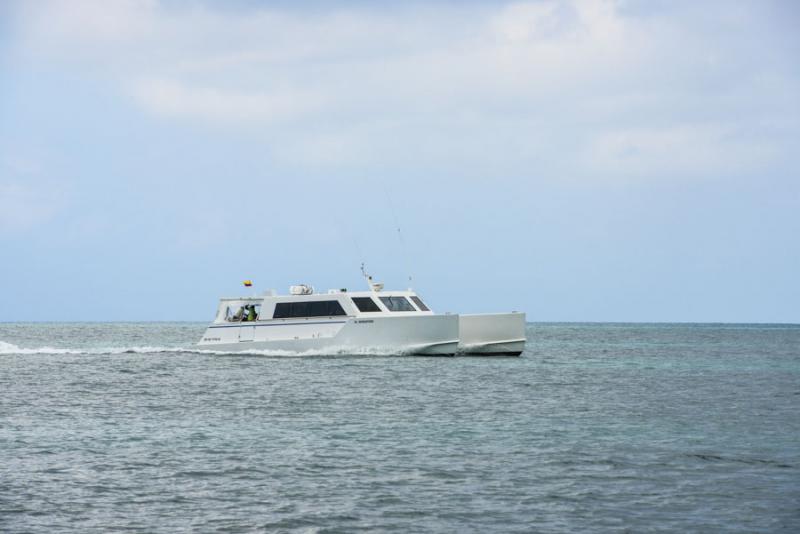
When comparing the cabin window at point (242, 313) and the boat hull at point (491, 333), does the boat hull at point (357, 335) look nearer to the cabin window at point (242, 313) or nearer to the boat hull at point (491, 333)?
the cabin window at point (242, 313)

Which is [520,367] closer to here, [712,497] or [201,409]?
[201,409]

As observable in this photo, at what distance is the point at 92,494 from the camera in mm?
14352

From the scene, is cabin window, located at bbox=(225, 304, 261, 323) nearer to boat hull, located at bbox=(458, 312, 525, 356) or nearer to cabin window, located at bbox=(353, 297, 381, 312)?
cabin window, located at bbox=(353, 297, 381, 312)

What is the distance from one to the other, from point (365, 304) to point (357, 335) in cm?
139

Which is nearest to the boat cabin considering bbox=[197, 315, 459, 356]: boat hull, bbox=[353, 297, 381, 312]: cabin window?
bbox=[353, 297, 381, 312]: cabin window

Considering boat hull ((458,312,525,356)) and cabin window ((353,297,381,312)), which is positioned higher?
cabin window ((353,297,381,312))

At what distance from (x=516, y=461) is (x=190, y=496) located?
5924 millimetres

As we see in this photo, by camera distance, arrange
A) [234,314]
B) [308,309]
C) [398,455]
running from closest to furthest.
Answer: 1. [398,455]
2. [308,309]
3. [234,314]

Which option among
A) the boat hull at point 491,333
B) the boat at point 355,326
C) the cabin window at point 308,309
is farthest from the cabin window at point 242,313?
the boat hull at point 491,333

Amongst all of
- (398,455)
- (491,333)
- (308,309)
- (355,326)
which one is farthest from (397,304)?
(398,455)

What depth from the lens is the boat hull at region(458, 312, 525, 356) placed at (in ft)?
142

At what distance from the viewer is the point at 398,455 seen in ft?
58.0

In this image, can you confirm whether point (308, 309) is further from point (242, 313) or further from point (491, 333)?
point (491, 333)

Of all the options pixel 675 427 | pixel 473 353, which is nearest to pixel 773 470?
pixel 675 427
